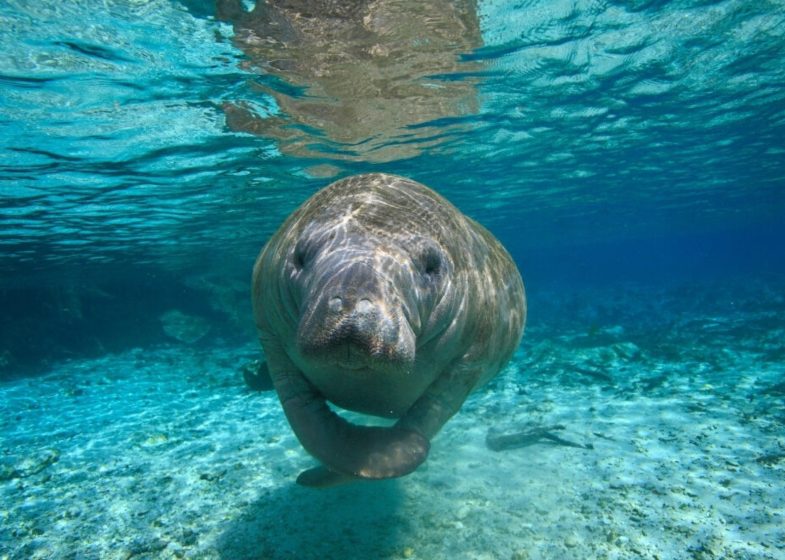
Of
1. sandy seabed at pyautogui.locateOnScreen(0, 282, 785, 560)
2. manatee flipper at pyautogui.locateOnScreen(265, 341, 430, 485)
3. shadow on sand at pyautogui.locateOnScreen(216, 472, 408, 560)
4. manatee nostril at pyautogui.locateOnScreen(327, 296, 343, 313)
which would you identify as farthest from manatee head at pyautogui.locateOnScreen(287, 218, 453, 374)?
sandy seabed at pyautogui.locateOnScreen(0, 282, 785, 560)

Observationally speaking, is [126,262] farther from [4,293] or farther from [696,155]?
[696,155]

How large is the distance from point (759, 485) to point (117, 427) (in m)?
11.1

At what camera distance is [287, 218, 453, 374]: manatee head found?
2164 mm

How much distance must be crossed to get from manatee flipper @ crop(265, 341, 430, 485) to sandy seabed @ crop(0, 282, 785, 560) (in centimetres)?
161

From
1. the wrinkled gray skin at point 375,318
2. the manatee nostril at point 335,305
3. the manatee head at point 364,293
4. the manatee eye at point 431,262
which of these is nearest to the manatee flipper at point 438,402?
the wrinkled gray skin at point 375,318

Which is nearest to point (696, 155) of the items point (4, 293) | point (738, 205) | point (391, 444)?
point (391, 444)

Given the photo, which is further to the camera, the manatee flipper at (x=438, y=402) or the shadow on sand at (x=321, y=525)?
the shadow on sand at (x=321, y=525)

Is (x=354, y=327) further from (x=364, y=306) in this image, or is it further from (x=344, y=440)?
(x=344, y=440)

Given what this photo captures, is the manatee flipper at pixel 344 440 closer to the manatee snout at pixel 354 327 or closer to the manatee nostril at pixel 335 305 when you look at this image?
the manatee snout at pixel 354 327

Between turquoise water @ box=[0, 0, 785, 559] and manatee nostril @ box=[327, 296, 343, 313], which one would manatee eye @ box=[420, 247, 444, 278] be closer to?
manatee nostril @ box=[327, 296, 343, 313]

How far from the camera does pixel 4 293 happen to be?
2855cm

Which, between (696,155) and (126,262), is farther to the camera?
(126,262)

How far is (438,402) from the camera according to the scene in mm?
3678

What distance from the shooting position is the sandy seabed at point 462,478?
4.52 m
